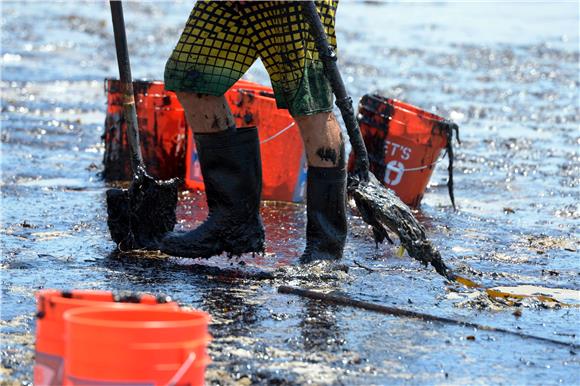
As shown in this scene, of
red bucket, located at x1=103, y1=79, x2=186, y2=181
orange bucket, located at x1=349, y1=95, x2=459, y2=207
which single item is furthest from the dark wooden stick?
red bucket, located at x1=103, y1=79, x2=186, y2=181

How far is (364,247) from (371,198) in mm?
725

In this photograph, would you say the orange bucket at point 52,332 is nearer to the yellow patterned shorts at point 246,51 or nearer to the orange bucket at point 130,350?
the orange bucket at point 130,350

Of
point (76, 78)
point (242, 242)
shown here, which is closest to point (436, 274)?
point (242, 242)

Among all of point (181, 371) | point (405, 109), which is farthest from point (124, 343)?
point (405, 109)

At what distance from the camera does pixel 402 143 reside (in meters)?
6.66

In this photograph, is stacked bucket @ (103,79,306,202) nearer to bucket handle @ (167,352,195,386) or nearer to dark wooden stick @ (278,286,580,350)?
dark wooden stick @ (278,286,580,350)

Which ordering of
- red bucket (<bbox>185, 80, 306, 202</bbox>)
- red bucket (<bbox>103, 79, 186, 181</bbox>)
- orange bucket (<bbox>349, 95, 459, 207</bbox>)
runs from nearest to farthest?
red bucket (<bbox>185, 80, 306, 202</bbox>) → orange bucket (<bbox>349, 95, 459, 207</bbox>) → red bucket (<bbox>103, 79, 186, 181</bbox>)

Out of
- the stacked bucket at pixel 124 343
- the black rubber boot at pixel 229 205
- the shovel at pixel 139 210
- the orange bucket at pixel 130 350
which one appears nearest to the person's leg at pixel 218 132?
the black rubber boot at pixel 229 205

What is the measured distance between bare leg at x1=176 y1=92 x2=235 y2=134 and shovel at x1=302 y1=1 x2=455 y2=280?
0.47 metres

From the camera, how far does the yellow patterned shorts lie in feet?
15.4

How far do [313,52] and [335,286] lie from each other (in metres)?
0.98

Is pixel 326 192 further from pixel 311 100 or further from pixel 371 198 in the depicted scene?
pixel 311 100

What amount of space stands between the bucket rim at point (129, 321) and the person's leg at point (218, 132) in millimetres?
1905

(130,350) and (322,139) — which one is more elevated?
(322,139)
